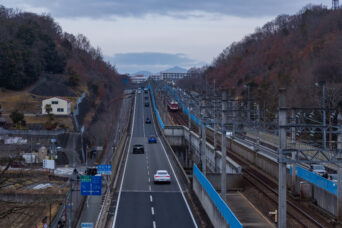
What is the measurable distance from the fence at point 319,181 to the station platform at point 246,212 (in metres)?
3.61

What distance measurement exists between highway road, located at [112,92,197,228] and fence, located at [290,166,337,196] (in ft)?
22.7

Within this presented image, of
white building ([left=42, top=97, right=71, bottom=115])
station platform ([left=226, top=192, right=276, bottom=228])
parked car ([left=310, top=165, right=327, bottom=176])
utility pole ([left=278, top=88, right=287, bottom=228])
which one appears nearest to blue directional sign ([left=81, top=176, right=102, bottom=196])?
station platform ([left=226, top=192, right=276, bottom=228])

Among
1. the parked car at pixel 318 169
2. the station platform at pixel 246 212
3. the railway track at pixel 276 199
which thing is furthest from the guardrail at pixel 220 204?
the parked car at pixel 318 169

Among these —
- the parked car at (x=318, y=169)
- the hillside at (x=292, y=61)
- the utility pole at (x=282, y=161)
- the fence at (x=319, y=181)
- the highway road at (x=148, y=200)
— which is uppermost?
the hillside at (x=292, y=61)

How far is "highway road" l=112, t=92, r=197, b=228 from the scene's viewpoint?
810 inches

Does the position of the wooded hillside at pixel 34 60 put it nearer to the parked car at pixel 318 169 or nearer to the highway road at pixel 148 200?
the highway road at pixel 148 200

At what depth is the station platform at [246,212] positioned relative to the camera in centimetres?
1928

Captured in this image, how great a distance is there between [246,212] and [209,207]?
2.28 meters

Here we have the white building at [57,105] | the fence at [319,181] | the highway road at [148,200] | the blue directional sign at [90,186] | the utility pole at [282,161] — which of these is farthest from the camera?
the white building at [57,105]

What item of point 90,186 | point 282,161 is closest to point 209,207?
point 90,186

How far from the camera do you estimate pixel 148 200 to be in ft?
82.4

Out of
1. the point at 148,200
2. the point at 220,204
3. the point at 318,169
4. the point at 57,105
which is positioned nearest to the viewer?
the point at 220,204

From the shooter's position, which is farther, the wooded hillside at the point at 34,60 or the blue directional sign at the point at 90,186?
the wooded hillside at the point at 34,60

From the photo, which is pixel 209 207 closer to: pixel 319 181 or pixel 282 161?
pixel 319 181
